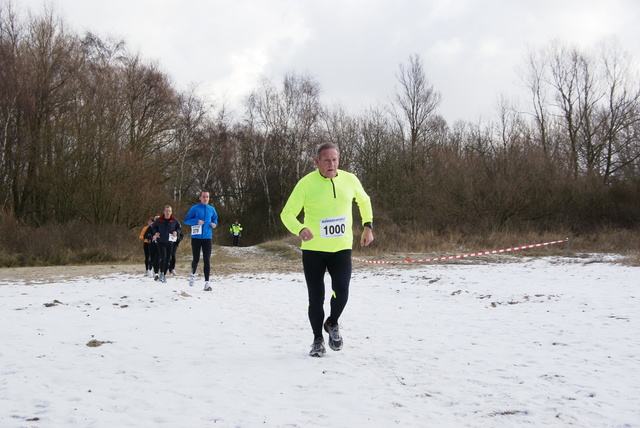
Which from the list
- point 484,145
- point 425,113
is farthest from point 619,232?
point 425,113

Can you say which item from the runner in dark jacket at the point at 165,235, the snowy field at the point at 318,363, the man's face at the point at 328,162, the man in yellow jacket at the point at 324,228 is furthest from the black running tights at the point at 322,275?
the runner in dark jacket at the point at 165,235

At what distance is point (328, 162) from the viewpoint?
13.8 ft

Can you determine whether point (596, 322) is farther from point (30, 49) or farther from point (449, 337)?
point (30, 49)

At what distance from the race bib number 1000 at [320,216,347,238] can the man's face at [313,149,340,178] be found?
41 centimetres

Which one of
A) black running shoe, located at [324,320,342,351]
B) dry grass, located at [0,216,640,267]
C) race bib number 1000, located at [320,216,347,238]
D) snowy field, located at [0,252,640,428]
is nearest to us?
snowy field, located at [0,252,640,428]

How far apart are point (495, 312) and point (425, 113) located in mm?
33851

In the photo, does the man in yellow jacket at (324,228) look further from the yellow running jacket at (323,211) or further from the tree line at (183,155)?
the tree line at (183,155)

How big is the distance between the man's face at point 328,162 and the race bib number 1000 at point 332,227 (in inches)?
16.2

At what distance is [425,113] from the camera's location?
38438 mm

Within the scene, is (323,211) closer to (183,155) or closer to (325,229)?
(325,229)

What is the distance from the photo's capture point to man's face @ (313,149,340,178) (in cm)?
421

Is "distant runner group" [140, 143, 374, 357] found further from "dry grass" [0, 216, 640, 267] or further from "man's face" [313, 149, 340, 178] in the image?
"dry grass" [0, 216, 640, 267]

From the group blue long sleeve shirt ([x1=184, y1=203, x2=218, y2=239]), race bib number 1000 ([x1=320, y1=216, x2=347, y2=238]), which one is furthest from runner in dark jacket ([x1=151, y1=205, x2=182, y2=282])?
race bib number 1000 ([x1=320, y1=216, x2=347, y2=238])

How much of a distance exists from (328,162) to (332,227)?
601 millimetres
